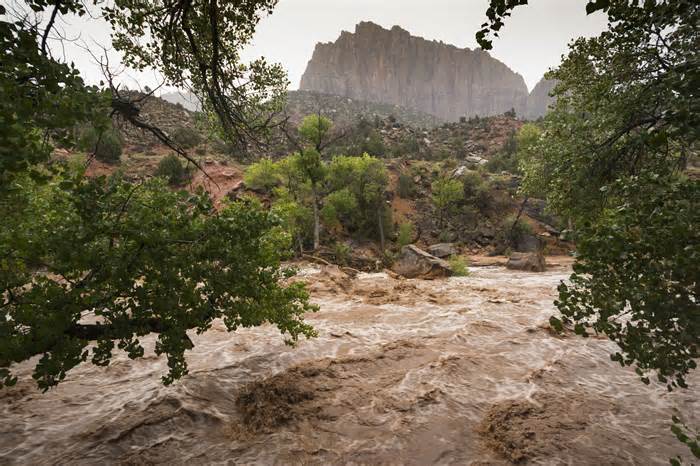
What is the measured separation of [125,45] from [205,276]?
4790 millimetres

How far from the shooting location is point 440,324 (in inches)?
429

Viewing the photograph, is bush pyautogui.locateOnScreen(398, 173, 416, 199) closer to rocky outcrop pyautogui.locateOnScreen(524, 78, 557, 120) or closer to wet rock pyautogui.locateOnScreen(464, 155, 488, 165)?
wet rock pyautogui.locateOnScreen(464, 155, 488, 165)

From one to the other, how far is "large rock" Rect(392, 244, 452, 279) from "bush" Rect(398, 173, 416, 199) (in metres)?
17.0

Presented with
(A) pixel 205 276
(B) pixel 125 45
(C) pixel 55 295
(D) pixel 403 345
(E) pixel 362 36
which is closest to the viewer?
(C) pixel 55 295

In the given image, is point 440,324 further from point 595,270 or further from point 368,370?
point 595,270

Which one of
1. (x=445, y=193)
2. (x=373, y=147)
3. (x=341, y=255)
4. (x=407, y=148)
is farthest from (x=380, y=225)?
(x=407, y=148)

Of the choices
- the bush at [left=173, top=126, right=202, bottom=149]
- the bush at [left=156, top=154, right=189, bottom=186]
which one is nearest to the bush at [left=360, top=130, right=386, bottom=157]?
the bush at [left=173, top=126, right=202, bottom=149]

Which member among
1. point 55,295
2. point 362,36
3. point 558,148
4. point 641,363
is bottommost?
point 641,363

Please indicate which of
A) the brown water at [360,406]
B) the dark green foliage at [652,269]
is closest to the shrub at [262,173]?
the brown water at [360,406]

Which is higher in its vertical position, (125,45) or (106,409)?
(125,45)

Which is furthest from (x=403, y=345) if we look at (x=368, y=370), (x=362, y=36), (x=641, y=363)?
(x=362, y=36)

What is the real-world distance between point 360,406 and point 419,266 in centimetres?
1490

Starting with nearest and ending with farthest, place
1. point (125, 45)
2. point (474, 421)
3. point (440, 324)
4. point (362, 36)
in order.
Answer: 1. point (474, 421)
2. point (125, 45)
3. point (440, 324)
4. point (362, 36)

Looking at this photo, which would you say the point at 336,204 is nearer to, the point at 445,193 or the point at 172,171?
the point at 445,193
